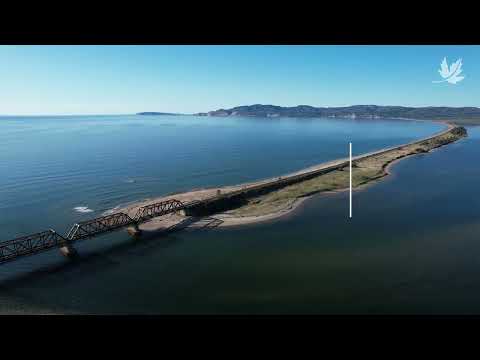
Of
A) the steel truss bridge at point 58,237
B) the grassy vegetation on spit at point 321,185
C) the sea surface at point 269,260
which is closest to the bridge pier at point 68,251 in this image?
the steel truss bridge at point 58,237

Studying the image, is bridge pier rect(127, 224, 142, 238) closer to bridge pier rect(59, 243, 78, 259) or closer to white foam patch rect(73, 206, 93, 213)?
bridge pier rect(59, 243, 78, 259)

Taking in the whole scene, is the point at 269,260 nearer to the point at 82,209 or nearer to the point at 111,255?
the point at 111,255

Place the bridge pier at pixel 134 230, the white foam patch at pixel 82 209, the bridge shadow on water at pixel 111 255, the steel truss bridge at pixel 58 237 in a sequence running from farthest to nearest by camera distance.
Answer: the white foam patch at pixel 82 209 < the bridge pier at pixel 134 230 < the steel truss bridge at pixel 58 237 < the bridge shadow on water at pixel 111 255

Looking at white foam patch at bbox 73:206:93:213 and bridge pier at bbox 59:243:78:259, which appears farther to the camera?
white foam patch at bbox 73:206:93:213

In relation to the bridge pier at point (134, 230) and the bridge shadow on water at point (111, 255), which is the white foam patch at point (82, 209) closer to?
the bridge shadow on water at point (111, 255)

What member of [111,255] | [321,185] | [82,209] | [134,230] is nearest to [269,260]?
[111,255]

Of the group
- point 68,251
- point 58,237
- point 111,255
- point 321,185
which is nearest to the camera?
point 68,251

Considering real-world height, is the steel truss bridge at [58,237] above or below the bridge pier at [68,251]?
above

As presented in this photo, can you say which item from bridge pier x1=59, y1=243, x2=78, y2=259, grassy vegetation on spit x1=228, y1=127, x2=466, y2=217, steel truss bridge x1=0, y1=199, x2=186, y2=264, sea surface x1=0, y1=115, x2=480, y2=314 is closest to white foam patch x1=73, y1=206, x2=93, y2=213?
sea surface x1=0, y1=115, x2=480, y2=314
